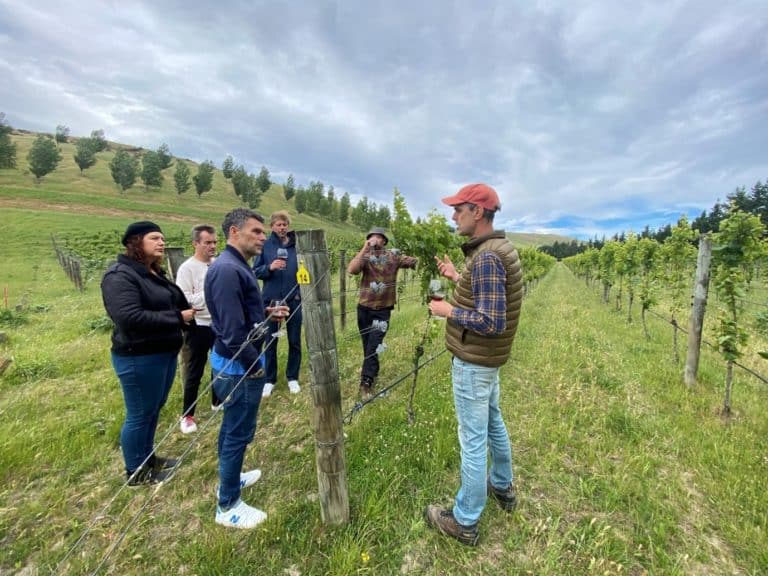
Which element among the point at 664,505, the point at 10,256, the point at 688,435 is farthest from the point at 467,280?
the point at 10,256

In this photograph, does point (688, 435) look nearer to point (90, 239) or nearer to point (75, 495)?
point (75, 495)

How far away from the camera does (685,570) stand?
7.92 ft

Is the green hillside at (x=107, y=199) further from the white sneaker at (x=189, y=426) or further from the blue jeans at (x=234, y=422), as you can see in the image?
the blue jeans at (x=234, y=422)

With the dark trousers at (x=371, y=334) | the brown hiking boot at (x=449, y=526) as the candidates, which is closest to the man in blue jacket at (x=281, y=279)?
the dark trousers at (x=371, y=334)

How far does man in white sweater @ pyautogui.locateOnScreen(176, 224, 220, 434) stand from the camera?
4.07 meters

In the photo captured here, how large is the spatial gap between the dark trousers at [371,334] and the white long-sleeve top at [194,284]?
2128 mm

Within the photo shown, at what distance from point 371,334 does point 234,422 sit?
A: 2.58 m

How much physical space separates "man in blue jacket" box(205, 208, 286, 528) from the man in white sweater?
1.65 metres

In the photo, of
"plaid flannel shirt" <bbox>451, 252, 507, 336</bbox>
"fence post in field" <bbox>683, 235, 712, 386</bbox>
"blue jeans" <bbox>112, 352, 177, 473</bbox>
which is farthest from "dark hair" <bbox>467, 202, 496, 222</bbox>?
"fence post in field" <bbox>683, 235, 712, 386</bbox>

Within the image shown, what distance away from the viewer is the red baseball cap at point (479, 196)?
2266mm

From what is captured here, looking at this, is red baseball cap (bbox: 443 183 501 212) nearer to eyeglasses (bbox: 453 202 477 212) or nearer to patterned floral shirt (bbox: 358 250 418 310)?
eyeglasses (bbox: 453 202 477 212)

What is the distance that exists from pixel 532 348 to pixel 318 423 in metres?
6.34

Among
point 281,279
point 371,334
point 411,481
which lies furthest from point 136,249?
point 411,481

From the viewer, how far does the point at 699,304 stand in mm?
5363
